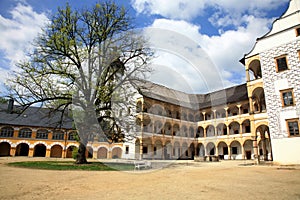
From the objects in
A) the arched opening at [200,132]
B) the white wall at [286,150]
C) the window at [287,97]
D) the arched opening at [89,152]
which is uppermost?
the window at [287,97]

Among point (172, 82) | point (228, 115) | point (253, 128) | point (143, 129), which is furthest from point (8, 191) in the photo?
point (228, 115)

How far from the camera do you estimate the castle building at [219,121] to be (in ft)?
60.2

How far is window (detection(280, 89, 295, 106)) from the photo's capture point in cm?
1788

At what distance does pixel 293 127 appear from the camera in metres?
17.4

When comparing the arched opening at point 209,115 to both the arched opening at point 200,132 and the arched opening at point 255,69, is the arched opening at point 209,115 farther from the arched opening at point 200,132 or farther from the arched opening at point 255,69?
the arched opening at point 255,69

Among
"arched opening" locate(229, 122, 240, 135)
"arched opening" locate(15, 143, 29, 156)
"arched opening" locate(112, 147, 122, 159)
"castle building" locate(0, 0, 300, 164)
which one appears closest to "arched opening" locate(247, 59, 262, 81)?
"castle building" locate(0, 0, 300, 164)

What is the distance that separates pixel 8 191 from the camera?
568 centimetres

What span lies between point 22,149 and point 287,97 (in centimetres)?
3870

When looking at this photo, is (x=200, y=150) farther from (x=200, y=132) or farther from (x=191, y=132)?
(x=191, y=132)

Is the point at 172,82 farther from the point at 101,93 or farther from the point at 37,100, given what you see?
the point at 37,100

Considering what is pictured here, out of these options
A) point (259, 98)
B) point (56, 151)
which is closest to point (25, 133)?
point (56, 151)

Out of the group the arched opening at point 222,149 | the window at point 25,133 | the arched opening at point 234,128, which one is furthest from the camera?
the arched opening at point 222,149

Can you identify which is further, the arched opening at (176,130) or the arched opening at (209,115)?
the arched opening at (209,115)

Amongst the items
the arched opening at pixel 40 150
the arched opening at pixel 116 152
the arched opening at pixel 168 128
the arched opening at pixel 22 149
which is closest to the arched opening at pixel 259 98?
the arched opening at pixel 168 128
